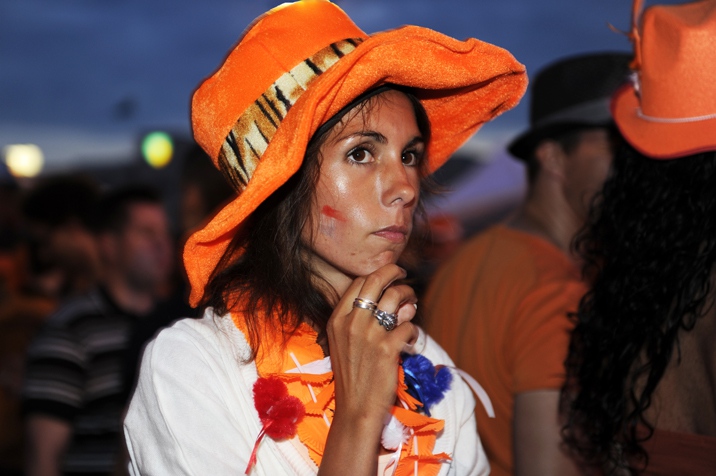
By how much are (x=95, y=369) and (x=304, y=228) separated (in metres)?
1.97

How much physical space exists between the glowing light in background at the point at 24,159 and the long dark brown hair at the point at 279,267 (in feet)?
43.8

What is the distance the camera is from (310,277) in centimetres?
171

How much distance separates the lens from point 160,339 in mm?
1520

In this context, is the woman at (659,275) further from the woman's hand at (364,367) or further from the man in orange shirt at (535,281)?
the woman's hand at (364,367)

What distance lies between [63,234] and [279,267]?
3.18 metres

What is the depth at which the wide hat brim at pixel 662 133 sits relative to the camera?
5.49 feet


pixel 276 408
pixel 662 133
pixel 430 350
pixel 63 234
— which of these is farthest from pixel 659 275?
pixel 63 234

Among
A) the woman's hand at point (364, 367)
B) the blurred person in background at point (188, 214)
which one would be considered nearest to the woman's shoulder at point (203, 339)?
the woman's hand at point (364, 367)

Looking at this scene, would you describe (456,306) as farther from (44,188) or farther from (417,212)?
(44,188)

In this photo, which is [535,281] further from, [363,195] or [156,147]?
[156,147]

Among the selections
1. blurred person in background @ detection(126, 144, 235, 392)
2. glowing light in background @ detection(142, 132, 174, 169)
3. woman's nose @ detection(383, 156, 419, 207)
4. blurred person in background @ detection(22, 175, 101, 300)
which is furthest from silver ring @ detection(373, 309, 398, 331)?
glowing light in background @ detection(142, 132, 174, 169)

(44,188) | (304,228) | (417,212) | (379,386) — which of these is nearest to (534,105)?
(417,212)

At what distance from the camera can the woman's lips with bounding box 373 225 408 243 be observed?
1.57 meters

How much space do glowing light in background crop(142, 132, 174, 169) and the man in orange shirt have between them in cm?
582
